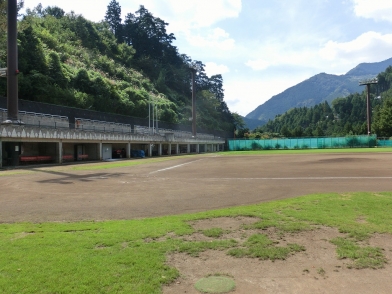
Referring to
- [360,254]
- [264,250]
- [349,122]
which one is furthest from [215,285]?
[349,122]

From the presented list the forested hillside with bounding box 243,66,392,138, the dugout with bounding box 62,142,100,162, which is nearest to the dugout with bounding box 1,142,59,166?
the dugout with bounding box 62,142,100,162

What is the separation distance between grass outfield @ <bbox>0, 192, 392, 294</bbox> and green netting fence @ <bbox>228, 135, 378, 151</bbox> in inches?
3210

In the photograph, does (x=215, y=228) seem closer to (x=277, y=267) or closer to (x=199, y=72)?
(x=277, y=267)

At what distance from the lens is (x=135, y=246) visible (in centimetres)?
590

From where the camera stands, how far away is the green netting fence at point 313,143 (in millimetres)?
81312

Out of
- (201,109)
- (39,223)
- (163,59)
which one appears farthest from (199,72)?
(39,223)

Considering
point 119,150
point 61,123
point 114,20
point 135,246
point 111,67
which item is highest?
point 114,20

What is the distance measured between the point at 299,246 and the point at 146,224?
12.1ft

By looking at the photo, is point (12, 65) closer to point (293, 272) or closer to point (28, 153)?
point (28, 153)

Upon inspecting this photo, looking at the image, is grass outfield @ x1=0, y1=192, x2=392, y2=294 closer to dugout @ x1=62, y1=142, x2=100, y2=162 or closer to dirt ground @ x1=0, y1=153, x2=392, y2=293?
dirt ground @ x1=0, y1=153, x2=392, y2=293

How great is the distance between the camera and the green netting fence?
81.3 meters

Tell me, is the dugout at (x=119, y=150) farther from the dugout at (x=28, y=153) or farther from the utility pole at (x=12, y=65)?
the utility pole at (x=12, y=65)

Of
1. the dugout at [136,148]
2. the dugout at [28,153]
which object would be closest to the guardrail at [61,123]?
the dugout at [28,153]

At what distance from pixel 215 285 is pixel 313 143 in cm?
8928
